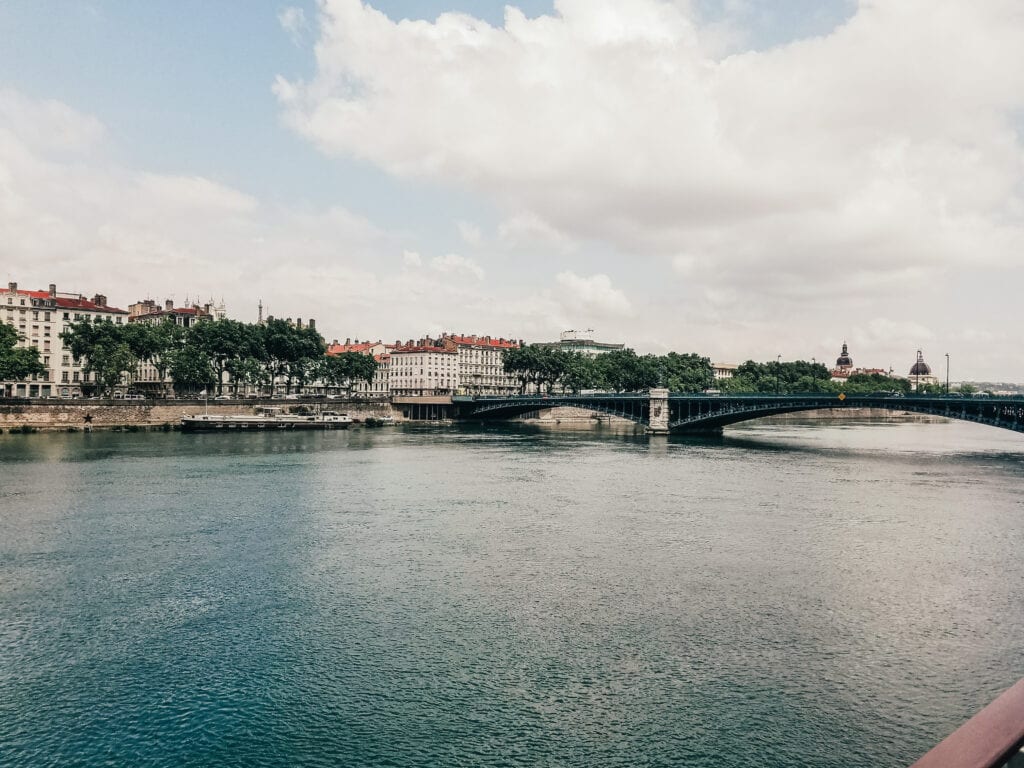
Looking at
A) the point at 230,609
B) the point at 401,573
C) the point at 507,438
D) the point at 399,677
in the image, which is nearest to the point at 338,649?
the point at 399,677

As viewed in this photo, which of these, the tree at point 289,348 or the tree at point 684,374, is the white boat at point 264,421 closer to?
the tree at point 289,348

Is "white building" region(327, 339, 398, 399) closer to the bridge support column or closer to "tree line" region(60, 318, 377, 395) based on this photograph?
"tree line" region(60, 318, 377, 395)

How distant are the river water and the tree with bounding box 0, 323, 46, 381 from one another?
56.6 metres

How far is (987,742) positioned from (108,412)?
4281 inches

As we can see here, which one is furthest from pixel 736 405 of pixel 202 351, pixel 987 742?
pixel 987 742

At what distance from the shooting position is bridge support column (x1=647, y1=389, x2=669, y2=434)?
3834 inches

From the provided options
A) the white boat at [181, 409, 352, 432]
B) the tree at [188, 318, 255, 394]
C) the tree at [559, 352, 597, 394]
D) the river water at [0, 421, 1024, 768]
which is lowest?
the river water at [0, 421, 1024, 768]

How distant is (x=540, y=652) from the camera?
19.6 meters

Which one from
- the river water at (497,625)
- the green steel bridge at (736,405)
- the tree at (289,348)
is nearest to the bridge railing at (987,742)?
the river water at (497,625)

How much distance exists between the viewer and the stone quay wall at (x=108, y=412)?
90.2 m

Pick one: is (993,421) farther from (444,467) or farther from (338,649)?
(338,649)

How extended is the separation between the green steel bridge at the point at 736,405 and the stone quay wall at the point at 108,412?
39.7 meters

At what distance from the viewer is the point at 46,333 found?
403ft

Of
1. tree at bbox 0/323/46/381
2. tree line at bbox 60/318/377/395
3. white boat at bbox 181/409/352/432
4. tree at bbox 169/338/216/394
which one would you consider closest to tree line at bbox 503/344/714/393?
tree line at bbox 60/318/377/395
